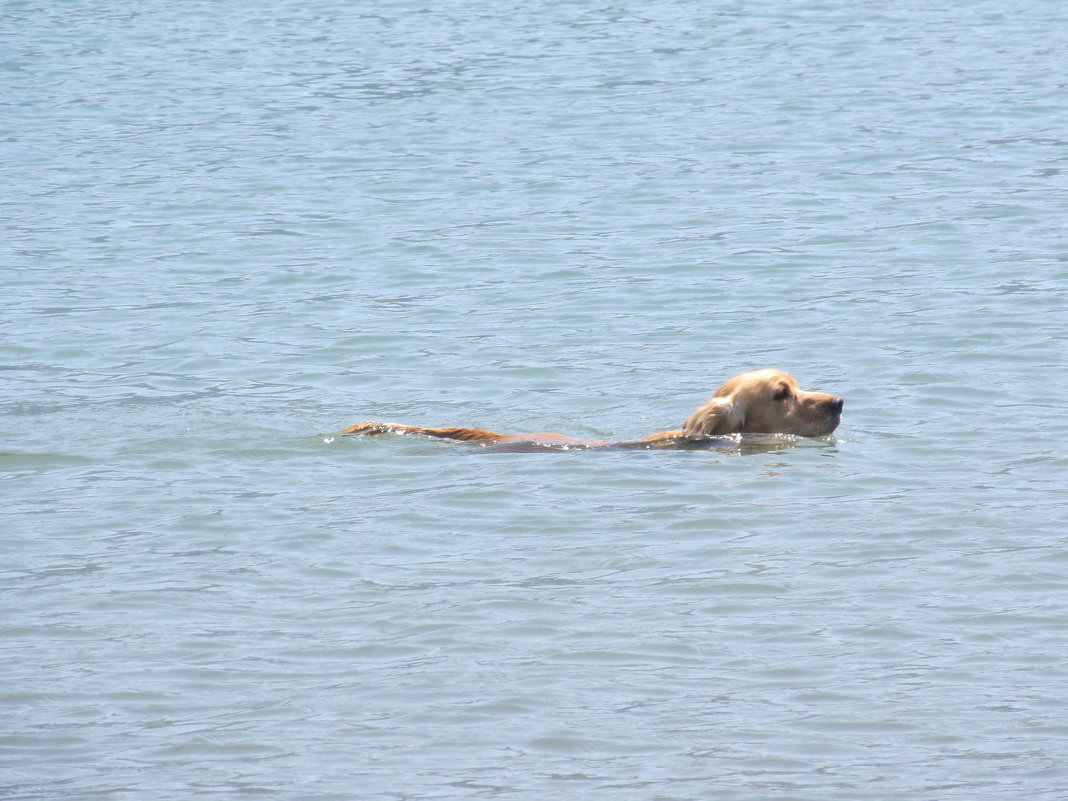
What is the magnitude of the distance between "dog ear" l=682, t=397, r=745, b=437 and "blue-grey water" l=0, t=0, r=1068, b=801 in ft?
0.54

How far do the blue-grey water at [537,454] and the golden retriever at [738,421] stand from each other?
4.2 inches

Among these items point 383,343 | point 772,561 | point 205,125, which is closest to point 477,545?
point 772,561

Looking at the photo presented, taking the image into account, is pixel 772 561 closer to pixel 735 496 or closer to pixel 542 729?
pixel 735 496

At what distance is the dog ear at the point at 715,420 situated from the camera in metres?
8.79

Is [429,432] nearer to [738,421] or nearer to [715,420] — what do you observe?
[715,420]

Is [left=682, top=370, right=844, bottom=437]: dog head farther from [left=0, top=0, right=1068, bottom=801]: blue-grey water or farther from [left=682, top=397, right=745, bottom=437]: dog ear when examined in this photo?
[left=0, top=0, right=1068, bottom=801]: blue-grey water

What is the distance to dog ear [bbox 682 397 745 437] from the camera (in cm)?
879

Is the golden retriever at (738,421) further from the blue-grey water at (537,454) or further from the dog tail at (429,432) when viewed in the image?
the blue-grey water at (537,454)

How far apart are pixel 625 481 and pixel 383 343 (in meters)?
3.65

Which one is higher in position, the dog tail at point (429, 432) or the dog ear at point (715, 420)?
the dog tail at point (429, 432)

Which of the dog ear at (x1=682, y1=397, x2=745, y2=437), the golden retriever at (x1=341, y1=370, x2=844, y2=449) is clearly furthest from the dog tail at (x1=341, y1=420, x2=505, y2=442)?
the dog ear at (x1=682, y1=397, x2=745, y2=437)

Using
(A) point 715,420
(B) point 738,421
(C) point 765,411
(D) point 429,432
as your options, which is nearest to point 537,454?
(D) point 429,432

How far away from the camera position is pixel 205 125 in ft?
66.7

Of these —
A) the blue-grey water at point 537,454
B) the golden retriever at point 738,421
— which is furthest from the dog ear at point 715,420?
the blue-grey water at point 537,454
